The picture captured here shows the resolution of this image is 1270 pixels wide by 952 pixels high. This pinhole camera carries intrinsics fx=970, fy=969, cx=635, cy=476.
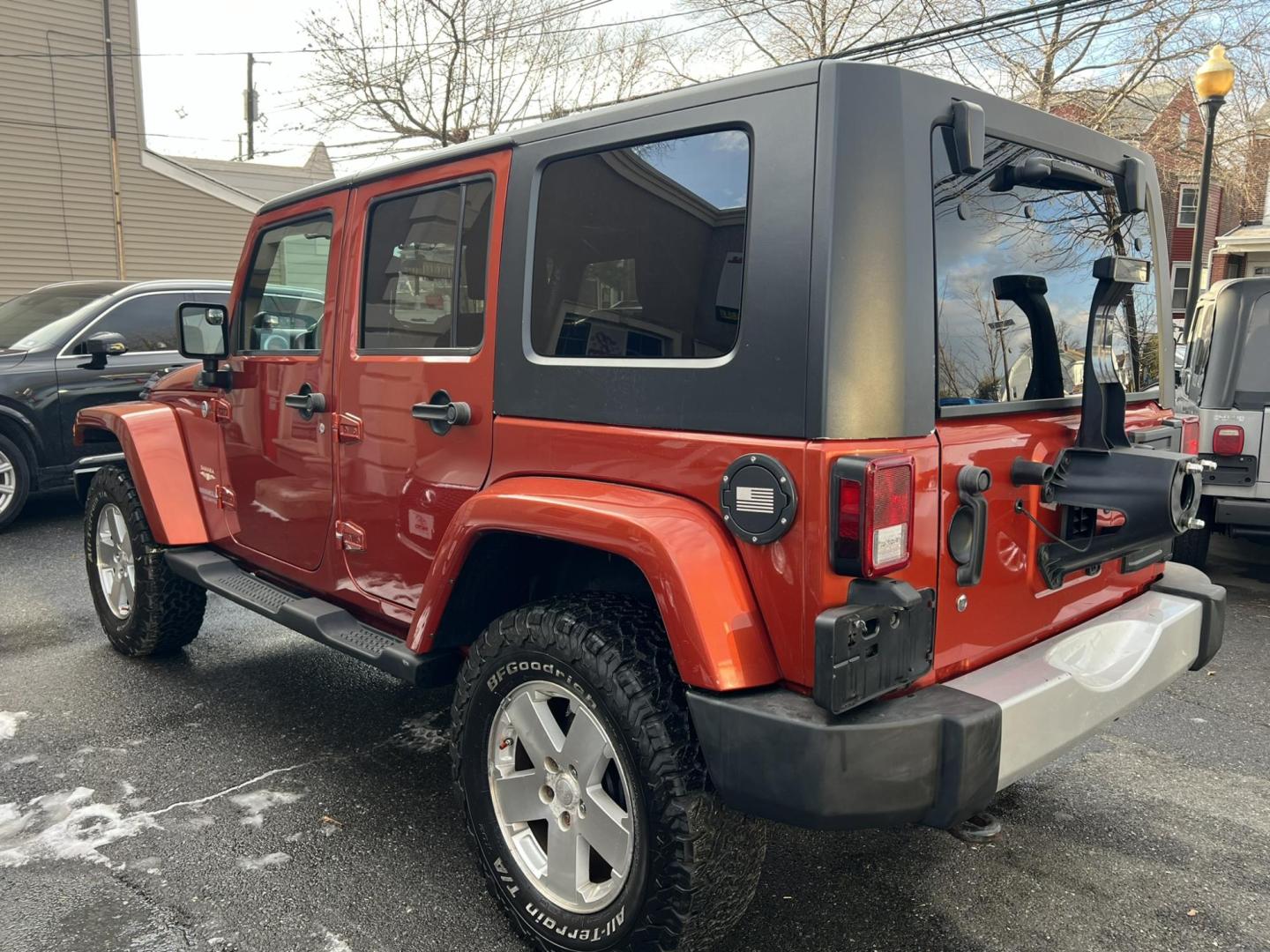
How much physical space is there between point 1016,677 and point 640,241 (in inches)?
54.1

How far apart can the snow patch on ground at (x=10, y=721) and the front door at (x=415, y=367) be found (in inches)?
66.7

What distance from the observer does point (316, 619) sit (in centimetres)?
330

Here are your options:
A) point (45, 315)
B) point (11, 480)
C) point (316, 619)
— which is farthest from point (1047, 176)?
point (45, 315)

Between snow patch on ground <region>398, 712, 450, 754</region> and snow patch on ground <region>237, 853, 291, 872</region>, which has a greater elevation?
snow patch on ground <region>398, 712, 450, 754</region>

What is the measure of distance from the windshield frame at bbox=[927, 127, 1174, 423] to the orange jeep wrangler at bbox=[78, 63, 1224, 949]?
0.04 feet

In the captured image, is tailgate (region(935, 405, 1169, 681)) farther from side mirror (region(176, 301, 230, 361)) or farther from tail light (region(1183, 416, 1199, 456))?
side mirror (region(176, 301, 230, 361))

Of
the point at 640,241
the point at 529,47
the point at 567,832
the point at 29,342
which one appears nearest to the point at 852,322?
the point at 640,241

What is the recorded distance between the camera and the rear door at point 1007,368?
2232mm

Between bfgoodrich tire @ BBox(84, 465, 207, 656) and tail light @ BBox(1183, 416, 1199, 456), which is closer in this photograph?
tail light @ BBox(1183, 416, 1199, 456)

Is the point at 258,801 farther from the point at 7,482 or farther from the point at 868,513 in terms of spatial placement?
the point at 7,482

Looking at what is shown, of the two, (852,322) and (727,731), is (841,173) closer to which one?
(852,322)

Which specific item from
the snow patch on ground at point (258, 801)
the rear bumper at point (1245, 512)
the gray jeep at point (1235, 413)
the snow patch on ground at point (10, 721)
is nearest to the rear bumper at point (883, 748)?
the snow patch on ground at point (258, 801)

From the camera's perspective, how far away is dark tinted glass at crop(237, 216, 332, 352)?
356 centimetres

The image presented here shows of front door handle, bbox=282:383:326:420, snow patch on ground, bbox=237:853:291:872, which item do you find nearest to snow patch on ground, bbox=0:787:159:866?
snow patch on ground, bbox=237:853:291:872
